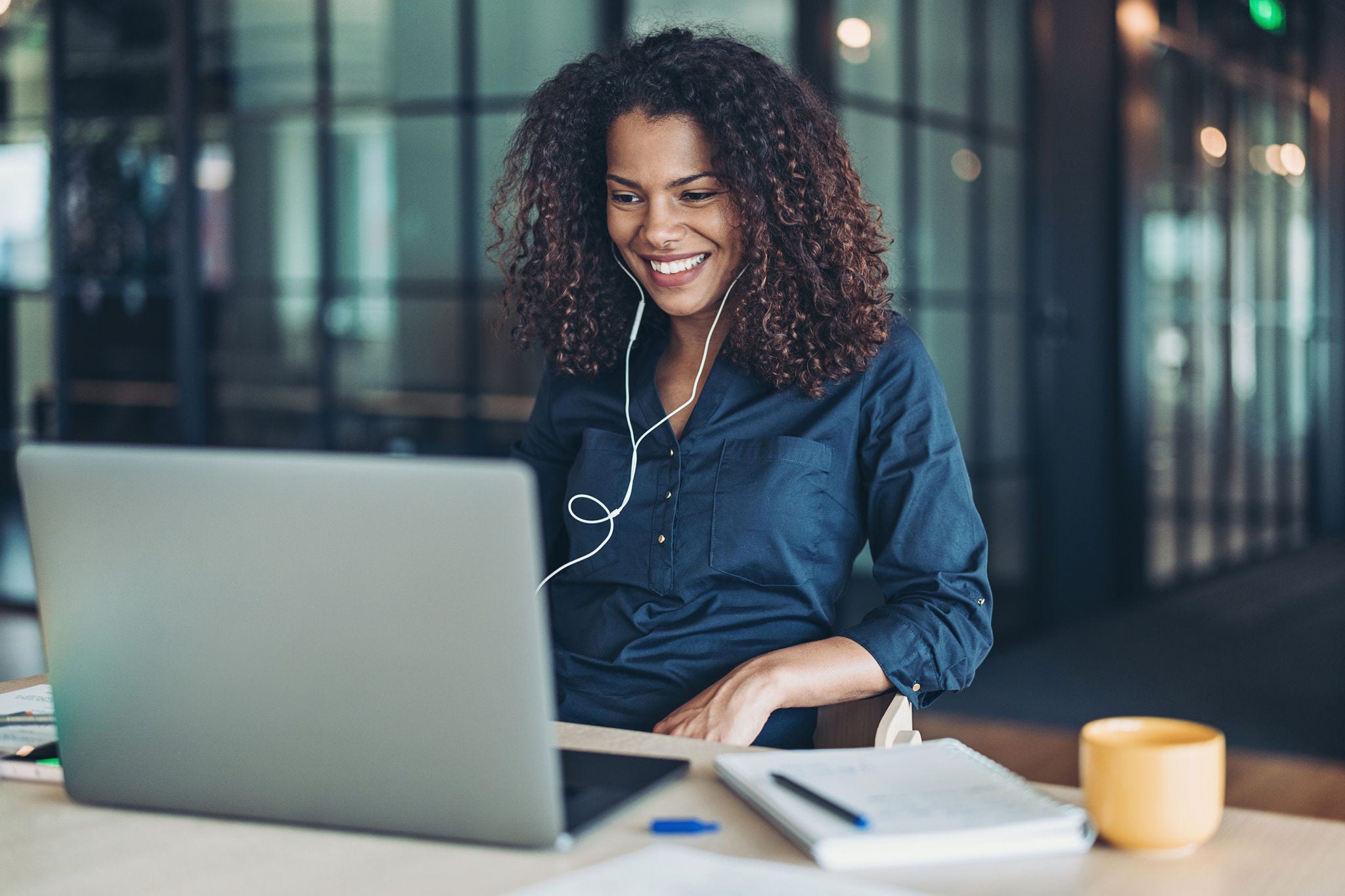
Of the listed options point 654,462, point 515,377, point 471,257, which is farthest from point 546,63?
point 654,462

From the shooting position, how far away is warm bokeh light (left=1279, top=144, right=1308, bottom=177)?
21.7ft

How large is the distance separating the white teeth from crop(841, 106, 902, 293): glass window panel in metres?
Result: 2.53

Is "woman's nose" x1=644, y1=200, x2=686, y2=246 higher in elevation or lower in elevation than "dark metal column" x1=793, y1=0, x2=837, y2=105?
lower

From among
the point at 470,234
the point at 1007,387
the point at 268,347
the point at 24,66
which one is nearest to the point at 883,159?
the point at 1007,387

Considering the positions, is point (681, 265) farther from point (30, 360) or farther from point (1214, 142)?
point (1214, 142)

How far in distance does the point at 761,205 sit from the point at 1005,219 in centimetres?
333

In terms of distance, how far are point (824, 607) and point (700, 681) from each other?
17 cm

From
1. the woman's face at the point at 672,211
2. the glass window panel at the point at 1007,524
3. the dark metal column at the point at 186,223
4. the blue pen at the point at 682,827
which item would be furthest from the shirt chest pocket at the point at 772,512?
the dark metal column at the point at 186,223

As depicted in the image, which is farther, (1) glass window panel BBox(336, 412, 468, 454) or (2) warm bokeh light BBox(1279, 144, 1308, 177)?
(2) warm bokeh light BBox(1279, 144, 1308, 177)

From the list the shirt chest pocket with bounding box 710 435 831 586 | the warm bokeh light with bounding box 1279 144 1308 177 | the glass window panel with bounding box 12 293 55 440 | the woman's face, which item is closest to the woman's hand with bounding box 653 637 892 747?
the shirt chest pocket with bounding box 710 435 831 586

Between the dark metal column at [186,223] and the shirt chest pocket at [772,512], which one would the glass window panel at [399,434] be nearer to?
the dark metal column at [186,223]

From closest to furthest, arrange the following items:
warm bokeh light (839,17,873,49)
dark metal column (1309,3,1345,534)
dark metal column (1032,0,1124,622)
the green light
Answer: warm bokeh light (839,17,873,49) → dark metal column (1032,0,1124,622) → the green light → dark metal column (1309,3,1345,534)

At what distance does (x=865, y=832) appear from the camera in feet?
2.77

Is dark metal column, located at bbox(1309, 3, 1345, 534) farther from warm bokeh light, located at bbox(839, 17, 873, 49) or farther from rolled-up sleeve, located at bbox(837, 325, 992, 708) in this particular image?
rolled-up sleeve, located at bbox(837, 325, 992, 708)
